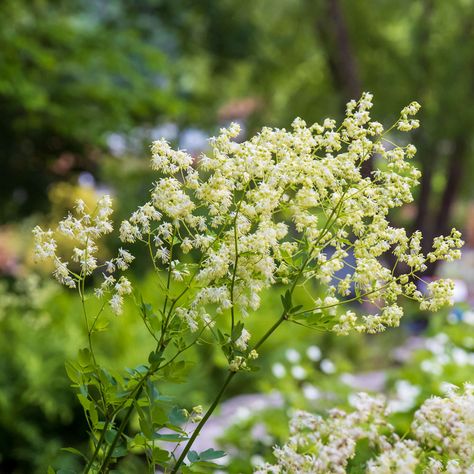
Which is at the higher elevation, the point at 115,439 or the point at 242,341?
the point at 242,341

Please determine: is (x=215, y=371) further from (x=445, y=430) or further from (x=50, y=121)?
(x=445, y=430)

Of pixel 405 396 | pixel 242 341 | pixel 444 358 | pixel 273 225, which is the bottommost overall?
pixel 242 341

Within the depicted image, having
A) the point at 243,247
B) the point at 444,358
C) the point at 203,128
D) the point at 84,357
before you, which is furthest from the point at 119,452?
the point at 203,128

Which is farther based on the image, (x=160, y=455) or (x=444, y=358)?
(x=444, y=358)

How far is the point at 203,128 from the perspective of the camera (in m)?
11.8

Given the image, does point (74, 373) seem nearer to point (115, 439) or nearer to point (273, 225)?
point (115, 439)

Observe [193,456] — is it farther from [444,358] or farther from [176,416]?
[444,358]

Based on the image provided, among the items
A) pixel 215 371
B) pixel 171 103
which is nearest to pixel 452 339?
pixel 215 371

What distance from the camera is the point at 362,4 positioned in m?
9.90

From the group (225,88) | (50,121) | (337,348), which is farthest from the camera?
(225,88)

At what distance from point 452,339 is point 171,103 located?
3.24 metres

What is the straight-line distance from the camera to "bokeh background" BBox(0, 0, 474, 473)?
15.1 feet

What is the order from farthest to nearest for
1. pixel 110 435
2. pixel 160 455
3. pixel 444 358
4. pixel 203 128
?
pixel 203 128
pixel 444 358
pixel 110 435
pixel 160 455

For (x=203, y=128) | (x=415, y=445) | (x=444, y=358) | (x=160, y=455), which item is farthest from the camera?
(x=203, y=128)
